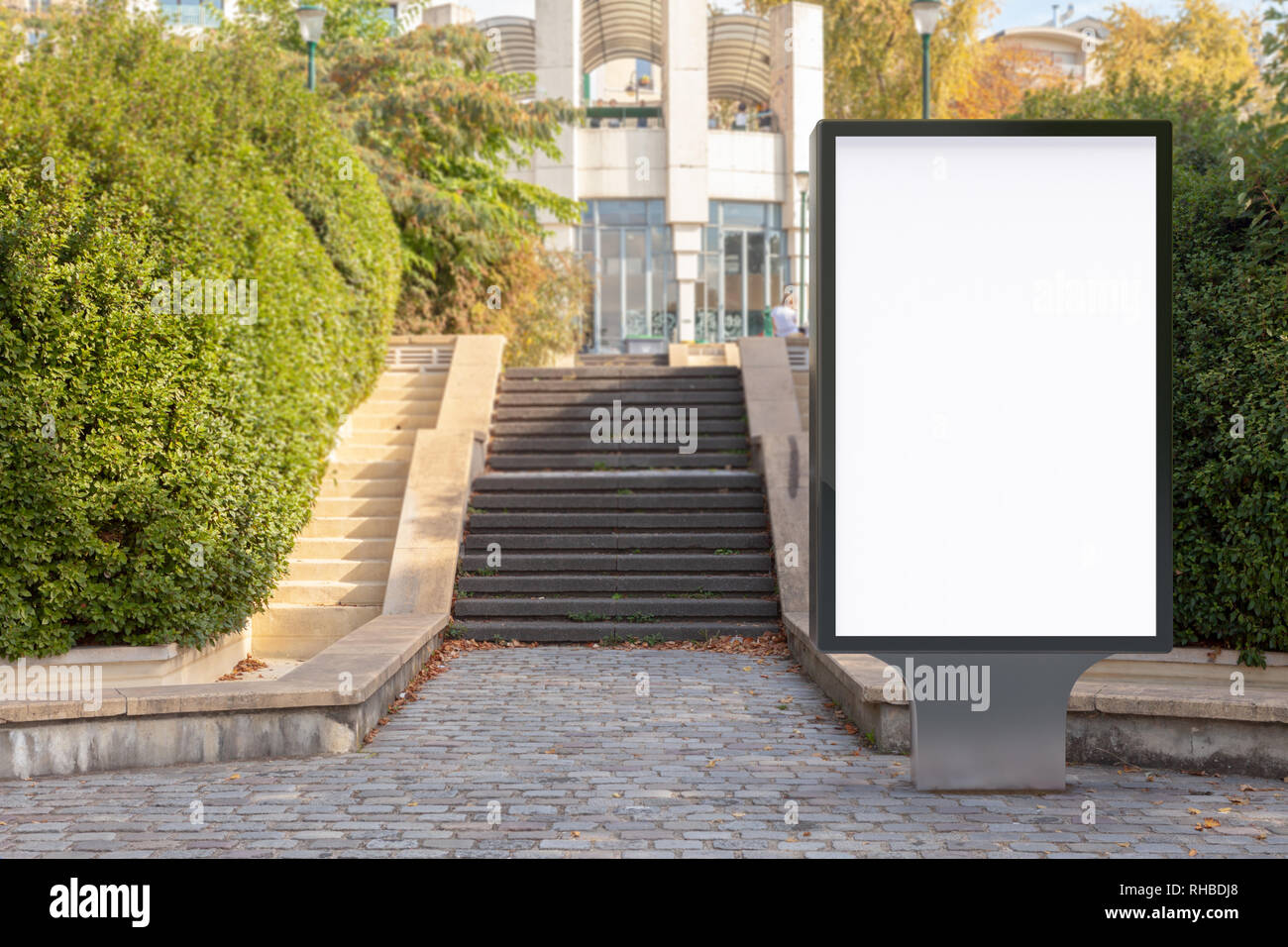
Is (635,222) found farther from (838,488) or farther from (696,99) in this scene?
(838,488)

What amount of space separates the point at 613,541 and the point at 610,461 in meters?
2.38

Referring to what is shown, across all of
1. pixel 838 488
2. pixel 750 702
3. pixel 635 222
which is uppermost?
pixel 635 222

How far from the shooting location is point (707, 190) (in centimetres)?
3769

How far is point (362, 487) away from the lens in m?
14.0

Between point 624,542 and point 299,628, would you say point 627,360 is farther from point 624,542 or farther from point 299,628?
point 299,628

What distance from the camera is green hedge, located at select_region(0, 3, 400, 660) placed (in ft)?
27.2

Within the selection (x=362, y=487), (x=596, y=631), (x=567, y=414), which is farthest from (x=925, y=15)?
(x=596, y=631)

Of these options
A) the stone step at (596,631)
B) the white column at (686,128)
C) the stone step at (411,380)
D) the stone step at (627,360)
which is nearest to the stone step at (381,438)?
the stone step at (411,380)

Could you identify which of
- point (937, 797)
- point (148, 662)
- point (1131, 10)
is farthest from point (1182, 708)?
point (1131, 10)

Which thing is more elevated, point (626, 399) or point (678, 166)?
point (678, 166)

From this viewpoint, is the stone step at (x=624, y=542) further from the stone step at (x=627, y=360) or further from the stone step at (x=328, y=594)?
the stone step at (x=627, y=360)

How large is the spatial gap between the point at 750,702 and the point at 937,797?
8.98 ft

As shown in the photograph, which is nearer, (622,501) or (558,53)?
(622,501)

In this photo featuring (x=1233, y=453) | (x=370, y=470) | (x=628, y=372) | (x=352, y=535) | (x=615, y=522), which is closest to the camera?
(x=1233, y=453)
